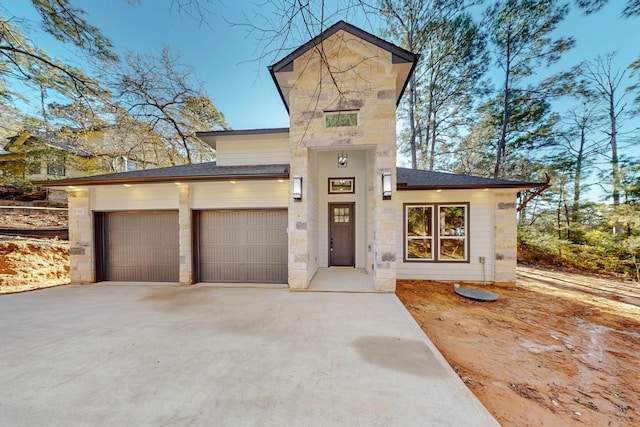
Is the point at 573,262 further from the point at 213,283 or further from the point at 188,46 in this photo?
the point at 188,46

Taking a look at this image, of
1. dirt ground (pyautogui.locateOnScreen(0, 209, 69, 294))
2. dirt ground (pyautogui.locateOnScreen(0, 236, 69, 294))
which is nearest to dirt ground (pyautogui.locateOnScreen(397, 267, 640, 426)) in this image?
dirt ground (pyautogui.locateOnScreen(0, 209, 69, 294))

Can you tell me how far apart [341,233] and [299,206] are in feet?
9.71

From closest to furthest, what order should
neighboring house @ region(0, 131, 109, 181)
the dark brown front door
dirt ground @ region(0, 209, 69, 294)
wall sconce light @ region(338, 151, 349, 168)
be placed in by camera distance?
dirt ground @ region(0, 209, 69, 294) → wall sconce light @ region(338, 151, 349, 168) → the dark brown front door → neighboring house @ region(0, 131, 109, 181)

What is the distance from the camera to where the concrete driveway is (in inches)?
69.3

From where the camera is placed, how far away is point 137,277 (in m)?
5.96

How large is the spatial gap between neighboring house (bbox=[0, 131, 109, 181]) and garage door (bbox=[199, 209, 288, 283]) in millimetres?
7866

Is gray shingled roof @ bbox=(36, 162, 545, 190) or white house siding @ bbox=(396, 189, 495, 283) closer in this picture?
gray shingled roof @ bbox=(36, 162, 545, 190)

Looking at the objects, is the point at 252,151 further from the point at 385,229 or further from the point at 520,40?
the point at 520,40

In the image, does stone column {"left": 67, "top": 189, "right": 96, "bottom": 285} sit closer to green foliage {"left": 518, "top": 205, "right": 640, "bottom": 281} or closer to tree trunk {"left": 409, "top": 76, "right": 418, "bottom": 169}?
tree trunk {"left": 409, "top": 76, "right": 418, "bottom": 169}

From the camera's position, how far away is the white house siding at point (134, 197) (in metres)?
5.82

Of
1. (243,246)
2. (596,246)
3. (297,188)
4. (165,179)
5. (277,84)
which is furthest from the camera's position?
(596,246)

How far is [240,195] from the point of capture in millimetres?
5621

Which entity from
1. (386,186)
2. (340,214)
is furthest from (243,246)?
(386,186)

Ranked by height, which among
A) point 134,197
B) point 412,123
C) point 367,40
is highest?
point 412,123
